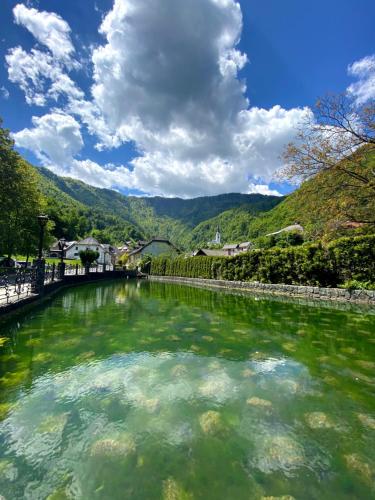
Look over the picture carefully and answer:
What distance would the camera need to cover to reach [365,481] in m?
2.62

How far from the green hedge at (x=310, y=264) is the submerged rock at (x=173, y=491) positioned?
15456 mm

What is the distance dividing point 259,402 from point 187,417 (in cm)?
119

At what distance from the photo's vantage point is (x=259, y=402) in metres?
4.18

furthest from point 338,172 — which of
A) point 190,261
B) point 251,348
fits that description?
point 190,261

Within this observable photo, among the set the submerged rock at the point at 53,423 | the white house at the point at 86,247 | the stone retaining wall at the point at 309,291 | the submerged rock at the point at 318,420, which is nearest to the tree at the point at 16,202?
the submerged rock at the point at 53,423

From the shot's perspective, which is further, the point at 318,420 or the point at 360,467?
the point at 318,420

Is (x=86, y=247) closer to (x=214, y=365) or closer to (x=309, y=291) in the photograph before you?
(x=309, y=291)

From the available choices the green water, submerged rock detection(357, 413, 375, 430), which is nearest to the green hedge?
the green water

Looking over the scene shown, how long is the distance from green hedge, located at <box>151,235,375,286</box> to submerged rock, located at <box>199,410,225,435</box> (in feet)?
46.6

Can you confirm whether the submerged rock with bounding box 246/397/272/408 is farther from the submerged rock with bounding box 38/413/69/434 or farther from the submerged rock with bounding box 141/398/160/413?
the submerged rock with bounding box 38/413/69/434

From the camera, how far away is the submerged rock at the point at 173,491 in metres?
2.43

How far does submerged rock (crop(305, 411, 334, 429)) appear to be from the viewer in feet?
11.6

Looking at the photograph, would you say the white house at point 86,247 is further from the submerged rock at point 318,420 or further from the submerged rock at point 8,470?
the submerged rock at point 318,420

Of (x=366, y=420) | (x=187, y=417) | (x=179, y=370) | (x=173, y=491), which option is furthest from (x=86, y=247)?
(x=173, y=491)
